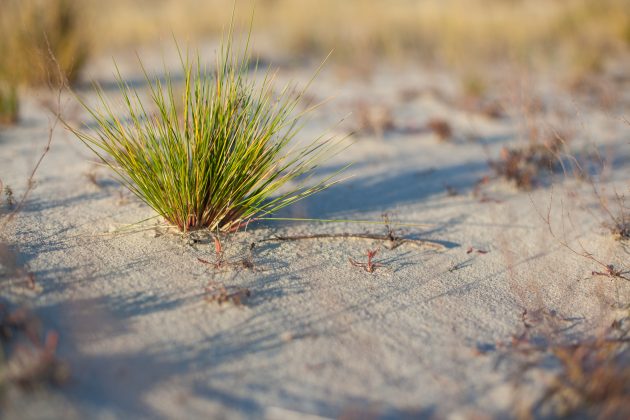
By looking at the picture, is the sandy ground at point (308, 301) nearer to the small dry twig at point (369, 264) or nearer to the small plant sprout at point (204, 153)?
the small dry twig at point (369, 264)

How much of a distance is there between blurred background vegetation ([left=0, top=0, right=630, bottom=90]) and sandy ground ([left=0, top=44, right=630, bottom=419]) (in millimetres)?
2446

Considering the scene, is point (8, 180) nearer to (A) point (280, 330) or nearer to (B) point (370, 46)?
(A) point (280, 330)

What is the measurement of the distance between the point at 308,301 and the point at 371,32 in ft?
24.6

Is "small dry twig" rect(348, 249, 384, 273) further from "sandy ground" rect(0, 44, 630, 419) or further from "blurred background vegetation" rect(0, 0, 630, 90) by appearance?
"blurred background vegetation" rect(0, 0, 630, 90)

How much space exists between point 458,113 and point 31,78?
4169 millimetres

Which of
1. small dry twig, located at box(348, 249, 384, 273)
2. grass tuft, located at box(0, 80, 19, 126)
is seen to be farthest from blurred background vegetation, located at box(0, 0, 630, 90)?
small dry twig, located at box(348, 249, 384, 273)

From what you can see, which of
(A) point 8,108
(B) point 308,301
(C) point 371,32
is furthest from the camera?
(C) point 371,32

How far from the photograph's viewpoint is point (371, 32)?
8.93 metres

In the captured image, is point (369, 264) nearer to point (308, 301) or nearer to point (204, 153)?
point (308, 301)

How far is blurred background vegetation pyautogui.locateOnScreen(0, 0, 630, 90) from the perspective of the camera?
220 inches

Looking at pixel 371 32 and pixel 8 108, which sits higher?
pixel 371 32

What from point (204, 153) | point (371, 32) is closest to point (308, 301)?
point (204, 153)

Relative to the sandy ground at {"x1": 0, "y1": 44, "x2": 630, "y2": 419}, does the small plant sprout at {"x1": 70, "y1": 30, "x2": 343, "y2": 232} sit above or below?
above

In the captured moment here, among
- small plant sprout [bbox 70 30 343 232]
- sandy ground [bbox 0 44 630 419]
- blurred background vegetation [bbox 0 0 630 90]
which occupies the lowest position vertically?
sandy ground [bbox 0 44 630 419]
